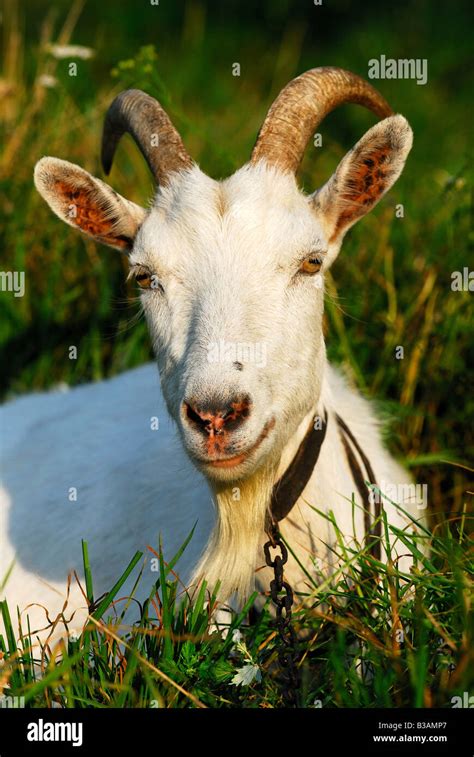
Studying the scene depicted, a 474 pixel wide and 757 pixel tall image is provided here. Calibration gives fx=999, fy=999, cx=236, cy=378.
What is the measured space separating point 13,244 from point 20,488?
2.31 m

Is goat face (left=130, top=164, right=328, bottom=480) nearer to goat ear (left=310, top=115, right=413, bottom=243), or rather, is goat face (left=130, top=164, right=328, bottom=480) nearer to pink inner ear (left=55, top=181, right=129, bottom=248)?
goat ear (left=310, top=115, right=413, bottom=243)

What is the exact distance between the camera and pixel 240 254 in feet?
11.3

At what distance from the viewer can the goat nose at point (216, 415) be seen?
9.95ft

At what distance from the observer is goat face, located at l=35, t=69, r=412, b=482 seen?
315 centimetres

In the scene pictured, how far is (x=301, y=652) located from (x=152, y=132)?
205 cm

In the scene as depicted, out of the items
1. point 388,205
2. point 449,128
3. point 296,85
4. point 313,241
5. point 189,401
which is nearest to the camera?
point 189,401

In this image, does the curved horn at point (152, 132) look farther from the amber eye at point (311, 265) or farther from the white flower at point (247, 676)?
the white flower at point (247, 676)

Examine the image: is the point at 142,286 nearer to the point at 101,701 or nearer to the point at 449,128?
the point at 101,701

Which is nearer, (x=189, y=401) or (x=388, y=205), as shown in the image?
(x=189, y=401)
